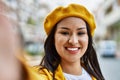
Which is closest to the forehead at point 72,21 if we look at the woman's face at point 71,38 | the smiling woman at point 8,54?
the woman's face at point 71,38

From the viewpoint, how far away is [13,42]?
139 millimetres

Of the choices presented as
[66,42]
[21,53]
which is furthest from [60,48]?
[21,53]

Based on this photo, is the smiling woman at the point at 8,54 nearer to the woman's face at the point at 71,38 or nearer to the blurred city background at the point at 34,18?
the blurred city background at the point at 34,18

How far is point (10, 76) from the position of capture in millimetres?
136

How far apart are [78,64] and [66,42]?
0.06 m

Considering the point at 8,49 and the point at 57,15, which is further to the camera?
the point at 57,15

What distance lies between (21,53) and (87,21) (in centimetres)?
22

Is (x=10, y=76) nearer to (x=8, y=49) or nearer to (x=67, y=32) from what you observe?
(x=8, y=49)

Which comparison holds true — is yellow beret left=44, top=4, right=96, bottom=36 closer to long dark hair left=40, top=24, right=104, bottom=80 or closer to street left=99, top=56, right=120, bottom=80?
long dark hair left=40, top=24, right=104, bottom=80

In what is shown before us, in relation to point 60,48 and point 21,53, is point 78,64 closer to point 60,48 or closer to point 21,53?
point 60,48

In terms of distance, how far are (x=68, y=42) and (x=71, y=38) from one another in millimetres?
10

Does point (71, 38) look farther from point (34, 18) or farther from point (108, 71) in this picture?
point (108, 71)

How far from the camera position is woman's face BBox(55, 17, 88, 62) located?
1.16 feet

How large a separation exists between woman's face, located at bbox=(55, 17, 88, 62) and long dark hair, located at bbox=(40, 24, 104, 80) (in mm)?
13
